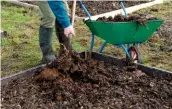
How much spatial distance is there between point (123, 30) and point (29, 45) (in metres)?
1.88

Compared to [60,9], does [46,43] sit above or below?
below

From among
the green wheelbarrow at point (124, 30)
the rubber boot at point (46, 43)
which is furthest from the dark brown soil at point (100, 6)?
the green wheelbarrow at point (124, 30)

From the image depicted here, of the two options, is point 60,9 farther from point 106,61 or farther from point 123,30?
point 106,61

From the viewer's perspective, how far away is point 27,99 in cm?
388

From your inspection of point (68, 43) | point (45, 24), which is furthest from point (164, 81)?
point (45, 24)

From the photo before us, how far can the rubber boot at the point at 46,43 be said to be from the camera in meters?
4.89

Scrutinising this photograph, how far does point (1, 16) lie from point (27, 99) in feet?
12.1

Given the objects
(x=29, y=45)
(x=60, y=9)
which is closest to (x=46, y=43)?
(x=29, y=45)

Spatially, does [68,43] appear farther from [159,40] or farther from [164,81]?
[159,40]

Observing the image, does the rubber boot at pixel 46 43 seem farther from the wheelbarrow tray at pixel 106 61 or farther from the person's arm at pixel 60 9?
the person's arm at pixel 60 9

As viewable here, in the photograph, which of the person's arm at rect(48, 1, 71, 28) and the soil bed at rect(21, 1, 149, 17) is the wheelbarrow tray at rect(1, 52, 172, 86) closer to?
the person's arm at rect(48, 1, 71, 28)

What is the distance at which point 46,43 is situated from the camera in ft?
16.3

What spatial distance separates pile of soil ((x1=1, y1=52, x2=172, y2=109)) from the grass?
80 centimetres

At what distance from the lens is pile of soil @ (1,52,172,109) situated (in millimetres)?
3801
